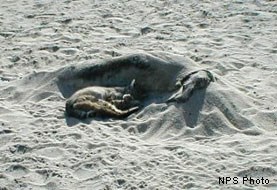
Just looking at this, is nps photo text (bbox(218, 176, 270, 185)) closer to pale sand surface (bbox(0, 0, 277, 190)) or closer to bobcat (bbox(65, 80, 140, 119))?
pale sand surface (bbox(0, 0, 277, 190))

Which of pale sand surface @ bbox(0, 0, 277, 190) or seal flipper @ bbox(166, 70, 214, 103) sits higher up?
seal flipper @ bbox(166, 70, 214, 103)

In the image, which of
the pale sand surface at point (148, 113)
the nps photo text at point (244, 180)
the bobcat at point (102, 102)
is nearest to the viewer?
the nps photo text at point (244, 180)

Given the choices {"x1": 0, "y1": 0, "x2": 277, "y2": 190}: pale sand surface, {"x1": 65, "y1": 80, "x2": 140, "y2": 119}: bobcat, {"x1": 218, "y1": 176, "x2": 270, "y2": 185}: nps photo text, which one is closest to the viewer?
{"x1": 218, "y1": 176, "x2": 270, "y2": 185}: nps photo text

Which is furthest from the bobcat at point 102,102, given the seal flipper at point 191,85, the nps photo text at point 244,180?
the nps photo text at point 244,180

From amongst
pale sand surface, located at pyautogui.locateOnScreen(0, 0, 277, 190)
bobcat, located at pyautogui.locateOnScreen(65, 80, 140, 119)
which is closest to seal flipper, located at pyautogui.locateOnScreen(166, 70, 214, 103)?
pale sand surface, located at pyautogui.locateOnScreen(0, 0, 277, 190)

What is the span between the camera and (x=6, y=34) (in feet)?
26.6

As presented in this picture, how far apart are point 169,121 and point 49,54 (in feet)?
7.79

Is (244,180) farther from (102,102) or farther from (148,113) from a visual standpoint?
(102,102)

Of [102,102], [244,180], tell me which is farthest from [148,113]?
[244,180]

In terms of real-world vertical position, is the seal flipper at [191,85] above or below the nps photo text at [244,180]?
→ above

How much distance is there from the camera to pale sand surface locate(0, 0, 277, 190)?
471 cm

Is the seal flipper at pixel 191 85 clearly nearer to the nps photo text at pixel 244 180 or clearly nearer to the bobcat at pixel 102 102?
the bobcat at pixel 102 102

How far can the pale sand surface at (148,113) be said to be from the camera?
4707 mm

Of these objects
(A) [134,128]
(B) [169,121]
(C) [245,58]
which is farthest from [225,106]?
(C) [245,58]
